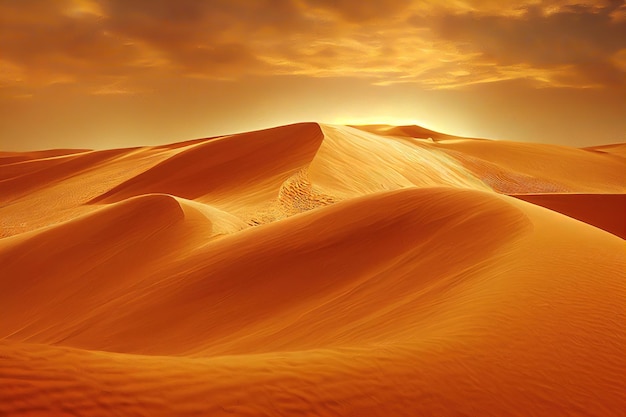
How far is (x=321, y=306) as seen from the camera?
663 centimetres

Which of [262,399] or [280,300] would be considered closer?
[262,399]

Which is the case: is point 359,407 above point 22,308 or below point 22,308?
above

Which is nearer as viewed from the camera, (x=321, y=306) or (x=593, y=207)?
(x=321, y=306)

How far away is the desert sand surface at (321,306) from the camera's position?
3.12 metres

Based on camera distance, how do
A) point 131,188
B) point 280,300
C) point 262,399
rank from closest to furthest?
point 262,399
point 280,300
point 131,188

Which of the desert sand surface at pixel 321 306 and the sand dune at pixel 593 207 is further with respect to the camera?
the sand dune at pixel 593 207

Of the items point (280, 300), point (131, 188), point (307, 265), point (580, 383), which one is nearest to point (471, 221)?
point (307, 265)

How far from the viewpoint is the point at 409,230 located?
27.8 ft

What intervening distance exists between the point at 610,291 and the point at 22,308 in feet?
31.9

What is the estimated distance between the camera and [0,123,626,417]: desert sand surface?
3115mm

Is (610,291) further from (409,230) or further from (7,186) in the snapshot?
(7,186)

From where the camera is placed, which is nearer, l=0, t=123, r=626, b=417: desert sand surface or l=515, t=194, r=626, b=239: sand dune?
l=0, t=123, r=626, b=417: desert sand surface

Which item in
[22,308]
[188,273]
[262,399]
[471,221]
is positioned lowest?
[22,308]

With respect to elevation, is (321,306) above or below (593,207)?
below
